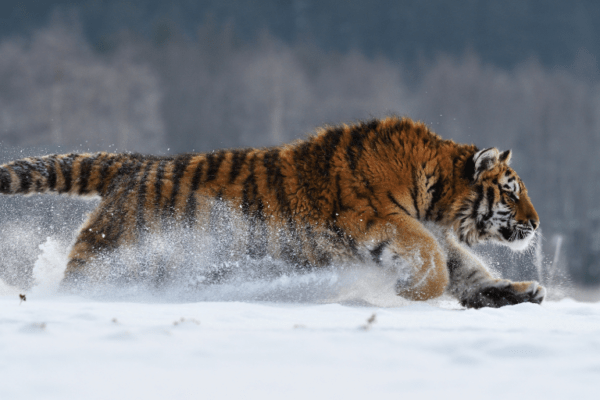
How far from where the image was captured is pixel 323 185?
383cm

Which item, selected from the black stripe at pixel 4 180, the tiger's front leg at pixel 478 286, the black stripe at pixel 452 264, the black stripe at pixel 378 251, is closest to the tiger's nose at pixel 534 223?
the tiger's front leg at pixel 478 286

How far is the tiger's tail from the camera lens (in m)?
3.86

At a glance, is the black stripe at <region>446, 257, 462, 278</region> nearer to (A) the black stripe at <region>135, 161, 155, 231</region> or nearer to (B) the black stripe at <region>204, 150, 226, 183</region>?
(B) the black stripe at <region>204, 150, 226, 183</region>

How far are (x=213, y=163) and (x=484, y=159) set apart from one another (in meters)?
2.13

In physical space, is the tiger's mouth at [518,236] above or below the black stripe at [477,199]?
below

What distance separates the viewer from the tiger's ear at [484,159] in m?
3.95

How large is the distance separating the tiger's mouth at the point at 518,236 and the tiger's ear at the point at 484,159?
1.80ft

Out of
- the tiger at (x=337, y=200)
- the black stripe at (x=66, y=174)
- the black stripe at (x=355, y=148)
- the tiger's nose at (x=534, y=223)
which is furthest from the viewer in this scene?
the tiger's nose at (x=534, y=223)

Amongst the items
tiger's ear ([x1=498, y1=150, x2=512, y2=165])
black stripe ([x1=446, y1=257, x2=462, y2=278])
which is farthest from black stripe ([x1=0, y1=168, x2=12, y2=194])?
tiger's ear ([x1=498, y1=150, x2=512, y2=165])

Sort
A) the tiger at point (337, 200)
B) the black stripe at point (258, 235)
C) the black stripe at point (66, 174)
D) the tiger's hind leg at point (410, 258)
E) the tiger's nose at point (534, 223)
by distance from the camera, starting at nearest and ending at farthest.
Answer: the tiger's hind leg at point (410, 258)
the tiger at point (337, 200)
the black stripe at point (258, 235)
the black stripe at point (66, 174)
the tiger's nose at point (534, 223)

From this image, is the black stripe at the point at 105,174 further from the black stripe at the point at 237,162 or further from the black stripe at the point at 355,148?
the black stripe at the point at 355,148

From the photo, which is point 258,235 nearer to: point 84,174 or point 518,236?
point 84,174

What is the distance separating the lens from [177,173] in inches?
158

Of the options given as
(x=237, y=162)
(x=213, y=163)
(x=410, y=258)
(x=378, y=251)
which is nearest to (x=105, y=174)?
(x=213, y=163)
